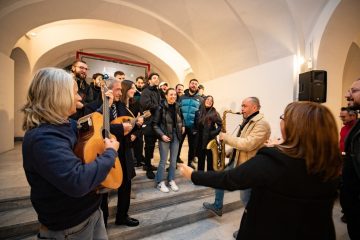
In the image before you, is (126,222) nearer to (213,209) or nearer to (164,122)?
(213,209)

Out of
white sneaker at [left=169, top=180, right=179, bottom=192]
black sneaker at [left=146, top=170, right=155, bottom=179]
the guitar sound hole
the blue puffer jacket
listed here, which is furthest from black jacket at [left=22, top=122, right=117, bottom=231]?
the blue puffer jacket

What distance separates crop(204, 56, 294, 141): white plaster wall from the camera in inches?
204

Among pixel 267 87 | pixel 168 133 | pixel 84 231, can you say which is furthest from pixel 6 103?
pixel 267 87

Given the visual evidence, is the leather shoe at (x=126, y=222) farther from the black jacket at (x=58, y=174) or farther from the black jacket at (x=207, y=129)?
the black jacket at (x=207, y=129)

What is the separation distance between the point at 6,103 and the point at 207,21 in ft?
18.4

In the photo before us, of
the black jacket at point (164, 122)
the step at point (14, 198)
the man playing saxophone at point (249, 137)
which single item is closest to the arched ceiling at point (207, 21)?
the black jacket at point (164, 122)

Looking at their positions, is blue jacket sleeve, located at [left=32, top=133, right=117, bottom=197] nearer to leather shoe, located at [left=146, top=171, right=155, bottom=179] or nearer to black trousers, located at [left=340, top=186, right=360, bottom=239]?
black trousers, located at [left=340, top=186, right=360, bottom=239]

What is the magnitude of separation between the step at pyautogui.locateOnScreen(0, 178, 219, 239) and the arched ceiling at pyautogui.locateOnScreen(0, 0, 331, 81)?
159 inches

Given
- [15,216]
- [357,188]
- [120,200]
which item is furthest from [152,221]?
[357,188]

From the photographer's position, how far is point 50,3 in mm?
4840

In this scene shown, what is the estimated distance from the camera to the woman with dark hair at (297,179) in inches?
42.3

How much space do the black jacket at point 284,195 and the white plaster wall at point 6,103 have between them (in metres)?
6.14

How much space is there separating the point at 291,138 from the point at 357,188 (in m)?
1.05

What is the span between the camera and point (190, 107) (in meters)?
4.60
